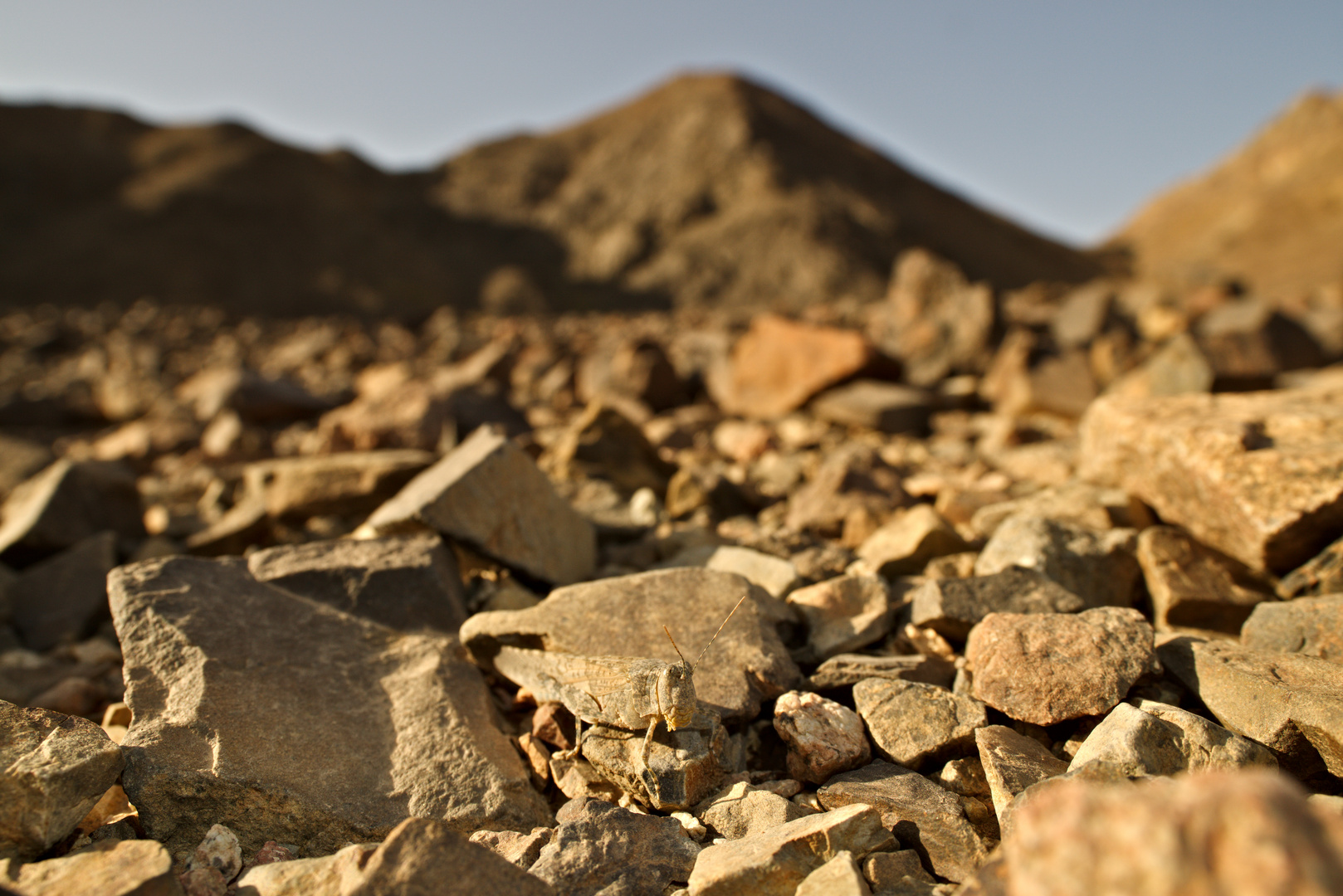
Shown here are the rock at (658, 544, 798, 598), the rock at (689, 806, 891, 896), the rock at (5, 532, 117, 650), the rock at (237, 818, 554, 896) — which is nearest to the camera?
the rock at (237, 818, 554, 896)

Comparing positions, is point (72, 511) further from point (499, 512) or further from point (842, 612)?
point (842, 612)

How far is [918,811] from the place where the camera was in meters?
1.59

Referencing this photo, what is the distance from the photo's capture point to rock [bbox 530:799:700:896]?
4.80 feet

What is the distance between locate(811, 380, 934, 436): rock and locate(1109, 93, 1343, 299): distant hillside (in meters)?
14.8

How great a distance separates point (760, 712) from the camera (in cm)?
194

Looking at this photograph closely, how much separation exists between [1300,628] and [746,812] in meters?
1.46

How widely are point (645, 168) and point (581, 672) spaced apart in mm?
26723

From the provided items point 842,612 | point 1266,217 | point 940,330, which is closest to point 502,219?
point 940,330

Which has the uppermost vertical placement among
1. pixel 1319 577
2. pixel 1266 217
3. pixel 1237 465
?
pixel 1266 217

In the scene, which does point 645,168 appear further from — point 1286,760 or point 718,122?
point 1286,760

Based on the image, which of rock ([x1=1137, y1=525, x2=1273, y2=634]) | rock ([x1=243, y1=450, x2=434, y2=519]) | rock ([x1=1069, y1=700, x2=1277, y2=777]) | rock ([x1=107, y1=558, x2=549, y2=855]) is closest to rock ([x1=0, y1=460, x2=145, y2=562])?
rock ([x1=243, y1=450, x2=434, y2=519])

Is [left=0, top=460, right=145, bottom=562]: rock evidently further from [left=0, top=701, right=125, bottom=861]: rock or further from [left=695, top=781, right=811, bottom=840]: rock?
[left=695, top=781, right=811, bottom=840]: rock

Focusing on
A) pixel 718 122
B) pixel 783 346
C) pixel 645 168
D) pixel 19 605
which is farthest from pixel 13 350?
pixel 718 122

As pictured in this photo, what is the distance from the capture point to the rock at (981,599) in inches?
81.5
